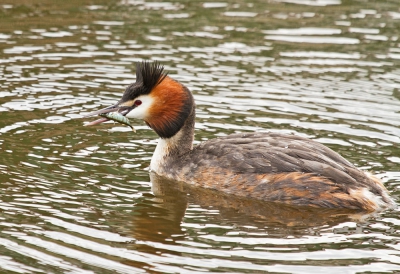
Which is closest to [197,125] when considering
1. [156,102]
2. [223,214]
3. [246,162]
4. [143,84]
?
[156,102]

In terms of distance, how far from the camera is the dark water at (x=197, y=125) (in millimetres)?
7609

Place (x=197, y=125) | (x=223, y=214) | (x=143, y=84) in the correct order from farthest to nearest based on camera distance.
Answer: (x=197, y=125)
(x=143, y=84)
(x=223, y=214)

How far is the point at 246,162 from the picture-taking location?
9352 millimetres

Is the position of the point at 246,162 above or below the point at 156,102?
below

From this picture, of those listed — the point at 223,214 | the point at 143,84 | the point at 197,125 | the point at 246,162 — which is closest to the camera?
the point at 223,214

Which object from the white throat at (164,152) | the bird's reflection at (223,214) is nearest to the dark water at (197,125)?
the bird's reflection at (223,214)

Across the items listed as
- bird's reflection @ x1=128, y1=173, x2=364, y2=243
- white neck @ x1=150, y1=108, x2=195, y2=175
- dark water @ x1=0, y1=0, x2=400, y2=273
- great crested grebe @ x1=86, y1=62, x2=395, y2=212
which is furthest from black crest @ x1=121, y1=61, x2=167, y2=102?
bird's reflection @ x1=128, y1=173, x2=364, y2=243

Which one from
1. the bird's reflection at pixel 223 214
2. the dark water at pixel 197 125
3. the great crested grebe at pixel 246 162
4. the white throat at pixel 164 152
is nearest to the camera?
the dark water at pixel 197 125

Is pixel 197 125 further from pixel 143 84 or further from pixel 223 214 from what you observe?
pixel 223 214

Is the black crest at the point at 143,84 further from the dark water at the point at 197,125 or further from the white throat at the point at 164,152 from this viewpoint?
the dark water at the point at 197,125

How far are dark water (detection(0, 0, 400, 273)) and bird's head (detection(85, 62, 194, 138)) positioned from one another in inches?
24.7

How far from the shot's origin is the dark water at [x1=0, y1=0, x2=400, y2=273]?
761 cm

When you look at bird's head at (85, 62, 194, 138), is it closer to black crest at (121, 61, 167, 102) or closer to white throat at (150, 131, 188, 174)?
black crest at (121, 61, 167, 102)

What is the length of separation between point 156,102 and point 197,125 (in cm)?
152
